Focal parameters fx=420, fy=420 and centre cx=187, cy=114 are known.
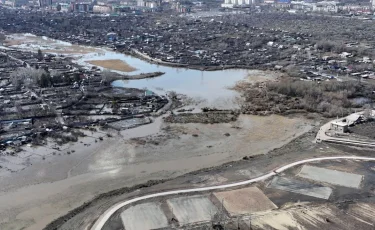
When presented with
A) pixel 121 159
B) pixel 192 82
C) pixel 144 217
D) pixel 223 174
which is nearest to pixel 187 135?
pixel 121 159

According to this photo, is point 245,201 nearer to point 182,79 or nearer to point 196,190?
point 196,190

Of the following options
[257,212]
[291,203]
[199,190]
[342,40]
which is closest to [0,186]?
[199,190]

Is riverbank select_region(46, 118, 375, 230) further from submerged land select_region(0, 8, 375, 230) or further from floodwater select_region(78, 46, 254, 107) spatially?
floodwater select_region(78, 46, 254, 107)

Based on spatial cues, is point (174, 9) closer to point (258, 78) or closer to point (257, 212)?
point (258, 78)

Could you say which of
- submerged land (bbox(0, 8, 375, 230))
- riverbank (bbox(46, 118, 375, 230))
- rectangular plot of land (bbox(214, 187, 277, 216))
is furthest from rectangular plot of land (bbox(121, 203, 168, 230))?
rectangular plot of land (bbox(214, 187, 277, 216))

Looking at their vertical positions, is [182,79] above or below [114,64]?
below

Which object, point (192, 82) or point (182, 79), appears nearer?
point (192, 82)
